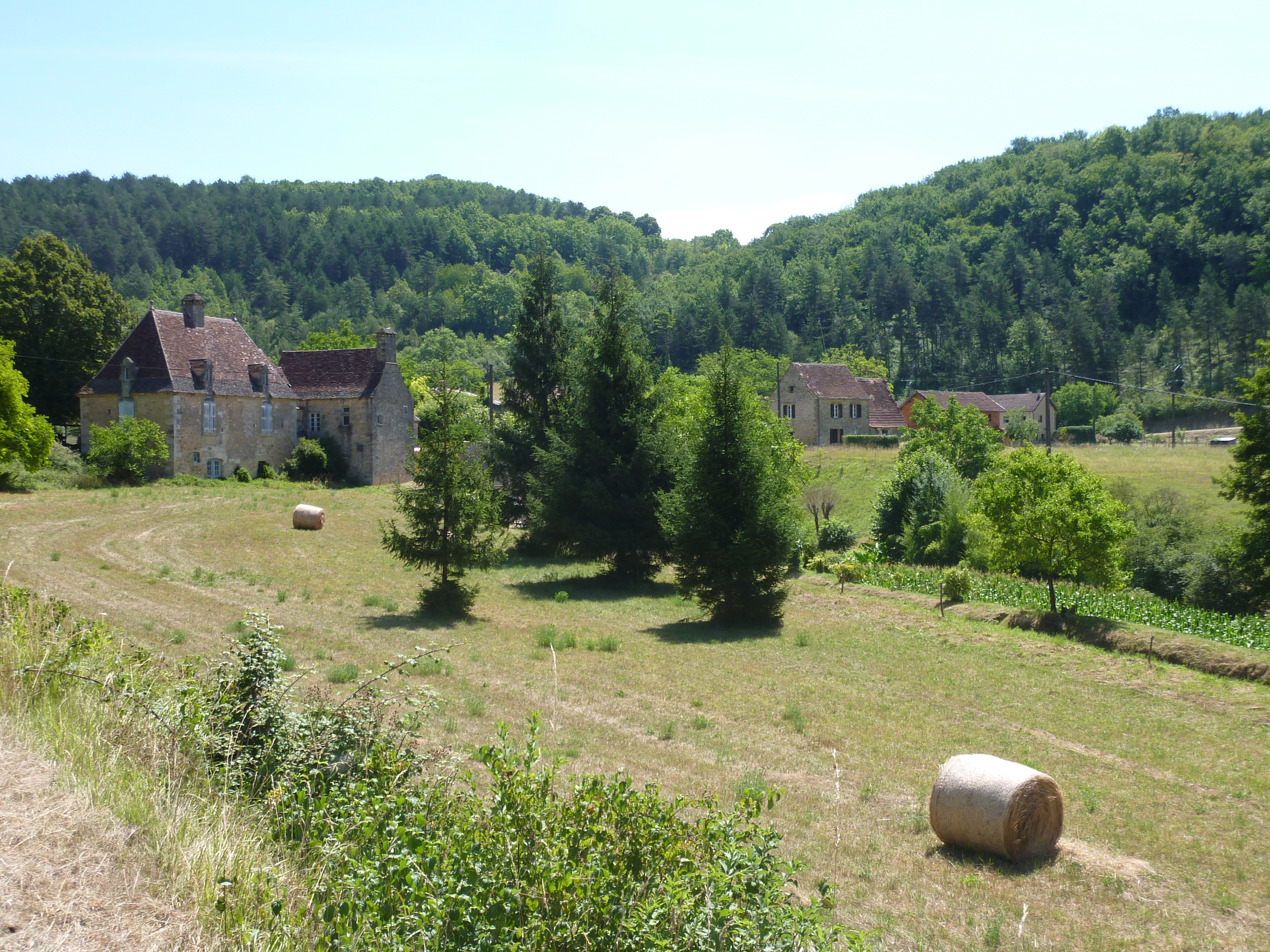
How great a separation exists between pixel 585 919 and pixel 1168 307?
436ft

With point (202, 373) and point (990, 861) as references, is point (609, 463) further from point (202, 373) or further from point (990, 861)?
point (202, 373)

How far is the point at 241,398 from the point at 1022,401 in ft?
256

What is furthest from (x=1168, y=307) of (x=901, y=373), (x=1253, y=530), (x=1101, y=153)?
(x=1253, y=530)

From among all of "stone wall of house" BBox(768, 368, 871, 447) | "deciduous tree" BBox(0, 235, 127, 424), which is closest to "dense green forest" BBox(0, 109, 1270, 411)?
"stone wall of house" BBox(768, 368, 871, 447)

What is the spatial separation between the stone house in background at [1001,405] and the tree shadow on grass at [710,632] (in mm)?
66912

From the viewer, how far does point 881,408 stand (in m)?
79.2

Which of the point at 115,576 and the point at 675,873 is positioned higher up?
the point at 675,873

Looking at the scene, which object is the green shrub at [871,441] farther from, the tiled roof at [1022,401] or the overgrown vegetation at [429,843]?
the overgrown vegetation at [429,843]

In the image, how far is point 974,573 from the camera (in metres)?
32.9

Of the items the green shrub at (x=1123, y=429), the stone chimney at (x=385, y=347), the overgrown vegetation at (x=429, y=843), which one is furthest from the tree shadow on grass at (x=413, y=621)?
the green shrub at (x=1123, y=429)

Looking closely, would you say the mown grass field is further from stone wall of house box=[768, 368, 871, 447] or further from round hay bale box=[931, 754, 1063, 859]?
stone wall of house box=[768, 368, 871, 447]

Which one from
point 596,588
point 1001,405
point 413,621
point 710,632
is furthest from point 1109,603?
point 1001,405

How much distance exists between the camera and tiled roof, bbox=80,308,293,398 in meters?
46.8

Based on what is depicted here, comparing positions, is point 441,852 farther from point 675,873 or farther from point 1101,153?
point 1101,153
